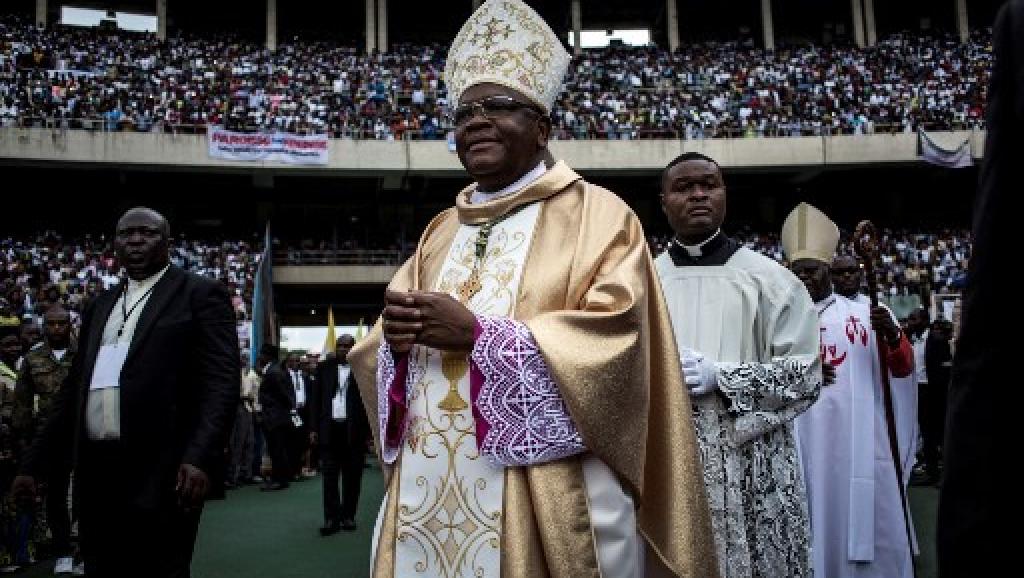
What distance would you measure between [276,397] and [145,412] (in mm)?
8500

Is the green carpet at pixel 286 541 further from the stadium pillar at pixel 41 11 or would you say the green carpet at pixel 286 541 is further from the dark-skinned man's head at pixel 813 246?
the stadium pillar at pixel 41 11

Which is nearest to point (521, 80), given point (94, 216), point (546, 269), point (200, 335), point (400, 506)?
point (546, 269)

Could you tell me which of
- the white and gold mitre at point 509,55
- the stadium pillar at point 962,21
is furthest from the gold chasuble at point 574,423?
the stadium pillar at point 962,21

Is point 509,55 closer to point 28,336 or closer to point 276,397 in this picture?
point 28,336

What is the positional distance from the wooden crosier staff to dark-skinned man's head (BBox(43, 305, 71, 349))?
521cm

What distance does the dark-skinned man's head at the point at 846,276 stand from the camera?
5168 mm

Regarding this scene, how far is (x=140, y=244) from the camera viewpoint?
3.87m

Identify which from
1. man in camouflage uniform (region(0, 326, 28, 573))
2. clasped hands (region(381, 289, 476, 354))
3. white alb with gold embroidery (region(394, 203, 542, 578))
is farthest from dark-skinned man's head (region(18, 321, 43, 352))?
clasped hands (region(381, 289, 476, 354))

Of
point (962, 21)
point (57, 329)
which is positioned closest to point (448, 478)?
point (57, 329)

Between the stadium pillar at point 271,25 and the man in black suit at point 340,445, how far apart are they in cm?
2643

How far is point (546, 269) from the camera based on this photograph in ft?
7.29

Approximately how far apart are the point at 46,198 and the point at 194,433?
2945 cm

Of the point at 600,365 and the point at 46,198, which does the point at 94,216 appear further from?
the point at 600,365

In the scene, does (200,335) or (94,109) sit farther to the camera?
(94,109)
